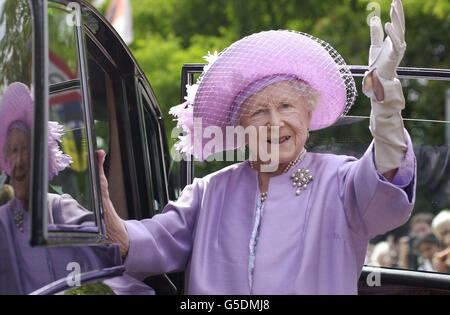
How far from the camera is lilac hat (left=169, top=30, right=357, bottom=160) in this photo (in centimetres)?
262

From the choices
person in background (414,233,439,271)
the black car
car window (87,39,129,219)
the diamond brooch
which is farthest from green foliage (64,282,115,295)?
person in background (414,233,439,271)

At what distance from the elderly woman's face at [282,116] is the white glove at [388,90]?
38 cm

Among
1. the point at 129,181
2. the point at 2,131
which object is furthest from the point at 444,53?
the point at 2,131

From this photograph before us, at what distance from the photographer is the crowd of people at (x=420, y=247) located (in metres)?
4.54

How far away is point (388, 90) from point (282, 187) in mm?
580

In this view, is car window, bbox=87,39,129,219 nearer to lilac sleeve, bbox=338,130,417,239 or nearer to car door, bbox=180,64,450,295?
car door, bbox=180,64,450,295

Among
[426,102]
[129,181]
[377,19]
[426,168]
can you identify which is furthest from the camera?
[426,102]

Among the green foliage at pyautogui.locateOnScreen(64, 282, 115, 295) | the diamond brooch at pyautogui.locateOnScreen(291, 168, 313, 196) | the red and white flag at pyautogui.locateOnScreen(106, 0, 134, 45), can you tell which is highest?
the red and white flag at pyautogui.locateOnScreen(106, 0, 134, 45)

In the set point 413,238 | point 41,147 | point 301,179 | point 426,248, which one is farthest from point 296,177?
point 426,248

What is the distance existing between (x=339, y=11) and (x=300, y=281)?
31.0ft

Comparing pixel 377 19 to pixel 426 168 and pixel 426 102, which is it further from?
pixel 426 102

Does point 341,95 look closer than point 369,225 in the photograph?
No

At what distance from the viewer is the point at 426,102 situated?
9727 mm

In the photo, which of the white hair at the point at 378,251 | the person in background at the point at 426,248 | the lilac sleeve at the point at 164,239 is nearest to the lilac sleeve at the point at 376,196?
the lilac sleeve at the point at 164,239
